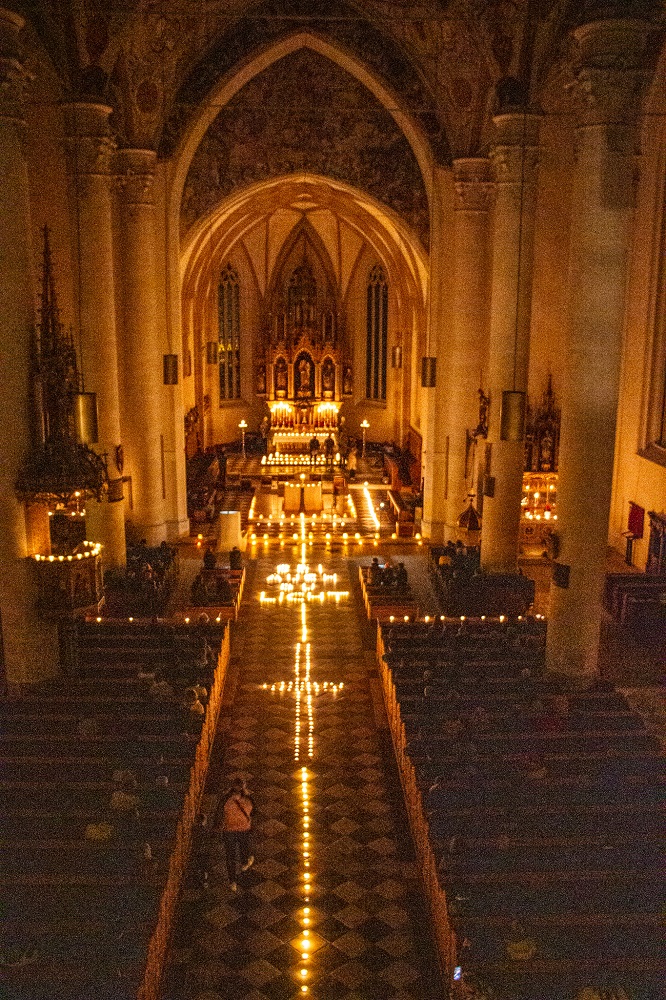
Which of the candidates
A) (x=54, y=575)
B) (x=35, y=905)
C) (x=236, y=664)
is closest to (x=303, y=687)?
(x=236, y=664)

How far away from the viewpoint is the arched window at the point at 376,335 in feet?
139

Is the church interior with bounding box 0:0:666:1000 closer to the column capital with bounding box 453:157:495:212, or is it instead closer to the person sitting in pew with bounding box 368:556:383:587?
the column capital with bounding box 453:157:495:212

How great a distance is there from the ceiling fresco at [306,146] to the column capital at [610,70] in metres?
14.1

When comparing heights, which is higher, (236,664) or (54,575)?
(54,575)

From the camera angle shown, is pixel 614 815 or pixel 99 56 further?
pixel 99 56

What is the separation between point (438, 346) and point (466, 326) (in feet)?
6.72

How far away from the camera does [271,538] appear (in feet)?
90.9

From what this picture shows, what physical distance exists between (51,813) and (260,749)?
458 centimetres

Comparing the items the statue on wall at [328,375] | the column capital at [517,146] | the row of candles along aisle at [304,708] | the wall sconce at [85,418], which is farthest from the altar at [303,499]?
the column capital at [517,146]

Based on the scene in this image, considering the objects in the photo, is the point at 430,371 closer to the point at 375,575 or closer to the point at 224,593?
the point at 375,575

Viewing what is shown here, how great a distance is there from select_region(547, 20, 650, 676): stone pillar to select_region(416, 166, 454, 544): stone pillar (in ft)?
38.5

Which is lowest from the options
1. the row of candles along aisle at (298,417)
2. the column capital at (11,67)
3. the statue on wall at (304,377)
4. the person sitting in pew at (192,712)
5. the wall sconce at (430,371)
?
the person sitting in pew at (192,712)

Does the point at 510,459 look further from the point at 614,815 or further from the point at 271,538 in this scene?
the point at 614,815

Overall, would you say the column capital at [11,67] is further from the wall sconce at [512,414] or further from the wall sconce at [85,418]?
the wall sconce at [512,414]
